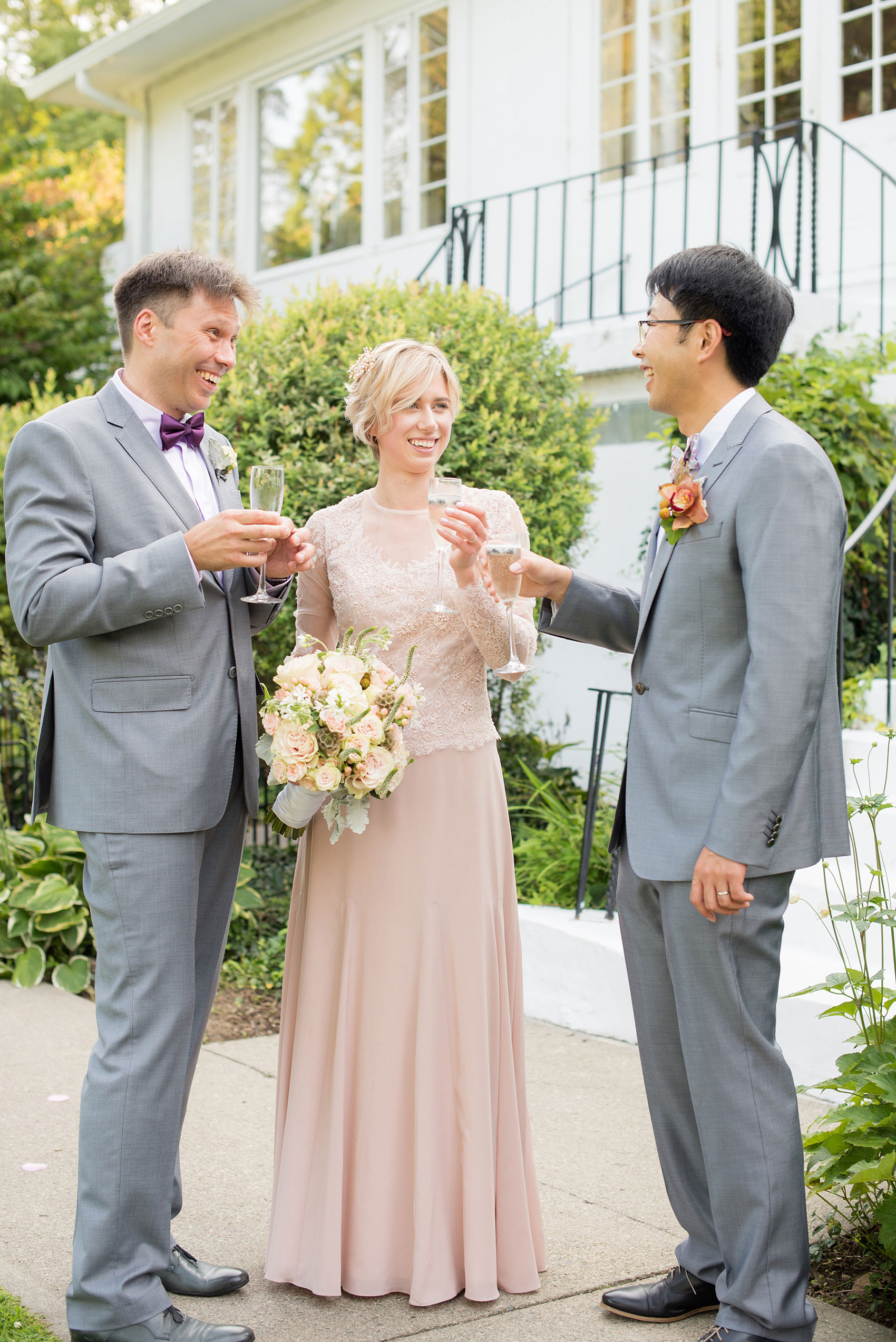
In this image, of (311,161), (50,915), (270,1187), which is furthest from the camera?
(311,161)

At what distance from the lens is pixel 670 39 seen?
959cm

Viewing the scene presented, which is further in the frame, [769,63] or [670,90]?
[670,90]

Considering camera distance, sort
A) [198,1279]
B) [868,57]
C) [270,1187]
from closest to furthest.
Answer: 1. [198,1279]
2. [270,1187]
3. [868,57]

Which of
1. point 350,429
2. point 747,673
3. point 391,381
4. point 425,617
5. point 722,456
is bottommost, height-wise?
point 747,673

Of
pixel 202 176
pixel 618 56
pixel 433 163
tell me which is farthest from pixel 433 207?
pixel 202 176

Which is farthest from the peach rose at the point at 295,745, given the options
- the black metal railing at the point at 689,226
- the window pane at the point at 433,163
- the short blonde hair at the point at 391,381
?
the window pane at the point at 433,163

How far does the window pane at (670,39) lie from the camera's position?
9508 millimetres

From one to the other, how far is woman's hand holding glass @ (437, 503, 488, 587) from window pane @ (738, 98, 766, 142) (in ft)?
24.7

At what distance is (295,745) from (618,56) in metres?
8.78

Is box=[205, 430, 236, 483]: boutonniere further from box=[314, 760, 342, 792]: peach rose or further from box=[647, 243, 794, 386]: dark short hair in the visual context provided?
box=[647, 243, 794, 386]: dark short hair

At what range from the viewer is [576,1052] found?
4957mm

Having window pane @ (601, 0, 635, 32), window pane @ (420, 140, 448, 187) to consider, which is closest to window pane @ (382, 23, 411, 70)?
window pane @ (420, 140, 448, 187)

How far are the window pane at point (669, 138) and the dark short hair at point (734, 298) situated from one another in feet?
24.7

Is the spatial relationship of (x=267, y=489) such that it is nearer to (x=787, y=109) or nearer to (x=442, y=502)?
(x=442, y=502)
